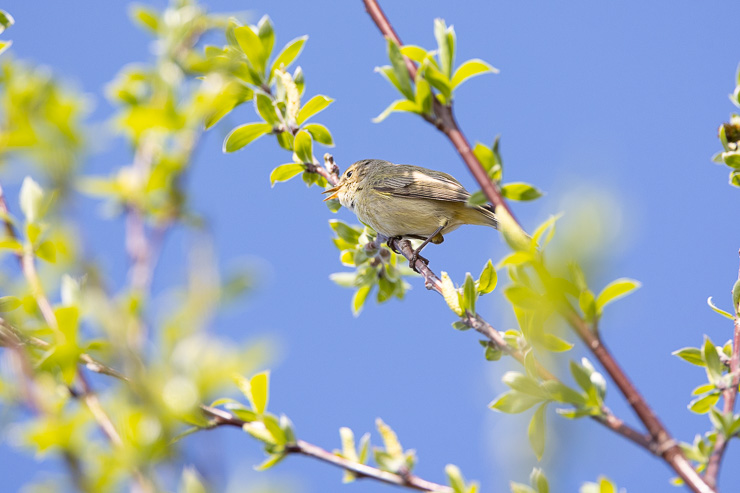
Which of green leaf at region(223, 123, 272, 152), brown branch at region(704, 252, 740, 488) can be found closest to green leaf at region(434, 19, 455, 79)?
brown branch at region(704, 252, 740, 488)

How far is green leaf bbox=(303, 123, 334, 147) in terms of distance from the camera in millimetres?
3123

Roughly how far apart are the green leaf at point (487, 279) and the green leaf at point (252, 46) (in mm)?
1303

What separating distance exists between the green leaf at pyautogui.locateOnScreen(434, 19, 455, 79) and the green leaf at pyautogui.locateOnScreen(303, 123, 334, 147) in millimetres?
1377

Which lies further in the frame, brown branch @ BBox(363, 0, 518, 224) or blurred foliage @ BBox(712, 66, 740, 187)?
blurred foliage @ BBox(712, 66, 740, 187)

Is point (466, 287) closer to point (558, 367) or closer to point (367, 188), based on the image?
point (558, 367)

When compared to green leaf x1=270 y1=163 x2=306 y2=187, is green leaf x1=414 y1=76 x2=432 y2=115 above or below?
above

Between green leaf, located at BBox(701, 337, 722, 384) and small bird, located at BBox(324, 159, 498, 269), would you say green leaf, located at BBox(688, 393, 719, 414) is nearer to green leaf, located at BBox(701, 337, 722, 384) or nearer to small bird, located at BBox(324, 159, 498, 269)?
green leaf, located at BBox(701, 337, 722, 384)

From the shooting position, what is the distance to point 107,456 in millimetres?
1034

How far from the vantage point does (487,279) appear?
255 centimetres

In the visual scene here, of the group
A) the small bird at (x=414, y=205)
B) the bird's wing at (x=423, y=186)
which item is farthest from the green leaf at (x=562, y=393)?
the bird's wing at (x=423, y=186)

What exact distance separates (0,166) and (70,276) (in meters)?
0.61

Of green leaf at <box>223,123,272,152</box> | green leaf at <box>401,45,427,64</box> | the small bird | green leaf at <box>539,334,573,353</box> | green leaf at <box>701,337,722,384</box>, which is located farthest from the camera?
the small bird

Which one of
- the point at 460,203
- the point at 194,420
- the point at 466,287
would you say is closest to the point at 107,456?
the point at 194,420

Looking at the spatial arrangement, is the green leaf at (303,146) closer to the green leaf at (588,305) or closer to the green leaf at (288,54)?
the green leaf at (288,54)
